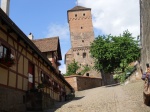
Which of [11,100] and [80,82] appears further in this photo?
[80,82]

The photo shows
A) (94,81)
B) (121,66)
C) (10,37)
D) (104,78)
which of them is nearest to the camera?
(10,37)

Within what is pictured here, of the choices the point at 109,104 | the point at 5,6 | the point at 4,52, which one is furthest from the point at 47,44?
the point at 4,52

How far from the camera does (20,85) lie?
1313 cm

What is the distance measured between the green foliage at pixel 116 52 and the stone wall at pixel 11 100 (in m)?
27.0

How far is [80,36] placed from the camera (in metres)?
63.8

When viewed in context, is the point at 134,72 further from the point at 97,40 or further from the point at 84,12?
the point at 84,12

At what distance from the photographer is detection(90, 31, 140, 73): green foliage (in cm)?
3912

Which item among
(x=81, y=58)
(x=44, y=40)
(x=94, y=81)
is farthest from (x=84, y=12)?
(x=44, y=40)

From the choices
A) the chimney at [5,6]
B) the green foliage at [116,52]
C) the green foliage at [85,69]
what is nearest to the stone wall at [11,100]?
the chimney at [5,6]

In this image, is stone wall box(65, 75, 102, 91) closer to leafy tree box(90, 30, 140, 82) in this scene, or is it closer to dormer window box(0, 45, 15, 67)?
leafy tree box(90, 30, 140, 82)

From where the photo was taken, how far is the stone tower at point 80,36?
61688mm

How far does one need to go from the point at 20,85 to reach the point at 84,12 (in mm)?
55757

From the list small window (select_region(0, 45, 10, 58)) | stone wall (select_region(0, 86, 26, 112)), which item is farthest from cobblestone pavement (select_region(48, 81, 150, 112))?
small window (select_region(0, 45, 10, 58))

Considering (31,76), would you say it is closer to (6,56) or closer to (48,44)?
(6,56)
